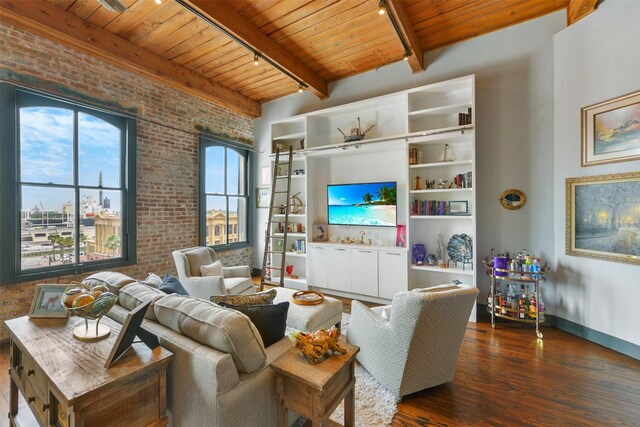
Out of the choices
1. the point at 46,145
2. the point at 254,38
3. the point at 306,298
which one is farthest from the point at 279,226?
the point at 46,145

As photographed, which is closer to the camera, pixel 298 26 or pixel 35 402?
pixel 35 402

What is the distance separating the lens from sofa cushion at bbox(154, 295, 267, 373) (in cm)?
140

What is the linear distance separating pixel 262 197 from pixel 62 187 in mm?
3184

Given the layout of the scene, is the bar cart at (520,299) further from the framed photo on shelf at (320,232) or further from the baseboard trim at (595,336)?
the framed photo on shelf at (320,232)

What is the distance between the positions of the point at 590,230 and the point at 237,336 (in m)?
3.82

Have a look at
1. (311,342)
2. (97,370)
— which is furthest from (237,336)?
(97,370)

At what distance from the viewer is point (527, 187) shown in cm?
359

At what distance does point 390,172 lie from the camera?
178 inches

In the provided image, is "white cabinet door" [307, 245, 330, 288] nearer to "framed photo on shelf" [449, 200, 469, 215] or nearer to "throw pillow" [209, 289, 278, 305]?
"framed photo on shelf" [449, 200, 469, 215]

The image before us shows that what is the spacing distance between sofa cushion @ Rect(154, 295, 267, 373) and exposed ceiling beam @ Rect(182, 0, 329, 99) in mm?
3005

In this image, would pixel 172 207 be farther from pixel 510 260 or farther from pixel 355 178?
pixel 510 260

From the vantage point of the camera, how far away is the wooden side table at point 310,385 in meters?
1.38

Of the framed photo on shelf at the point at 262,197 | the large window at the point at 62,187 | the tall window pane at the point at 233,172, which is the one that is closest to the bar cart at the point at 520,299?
the framed photo on shelf at the point at 262,197

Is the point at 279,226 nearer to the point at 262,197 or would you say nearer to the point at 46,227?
the point at 262,197
